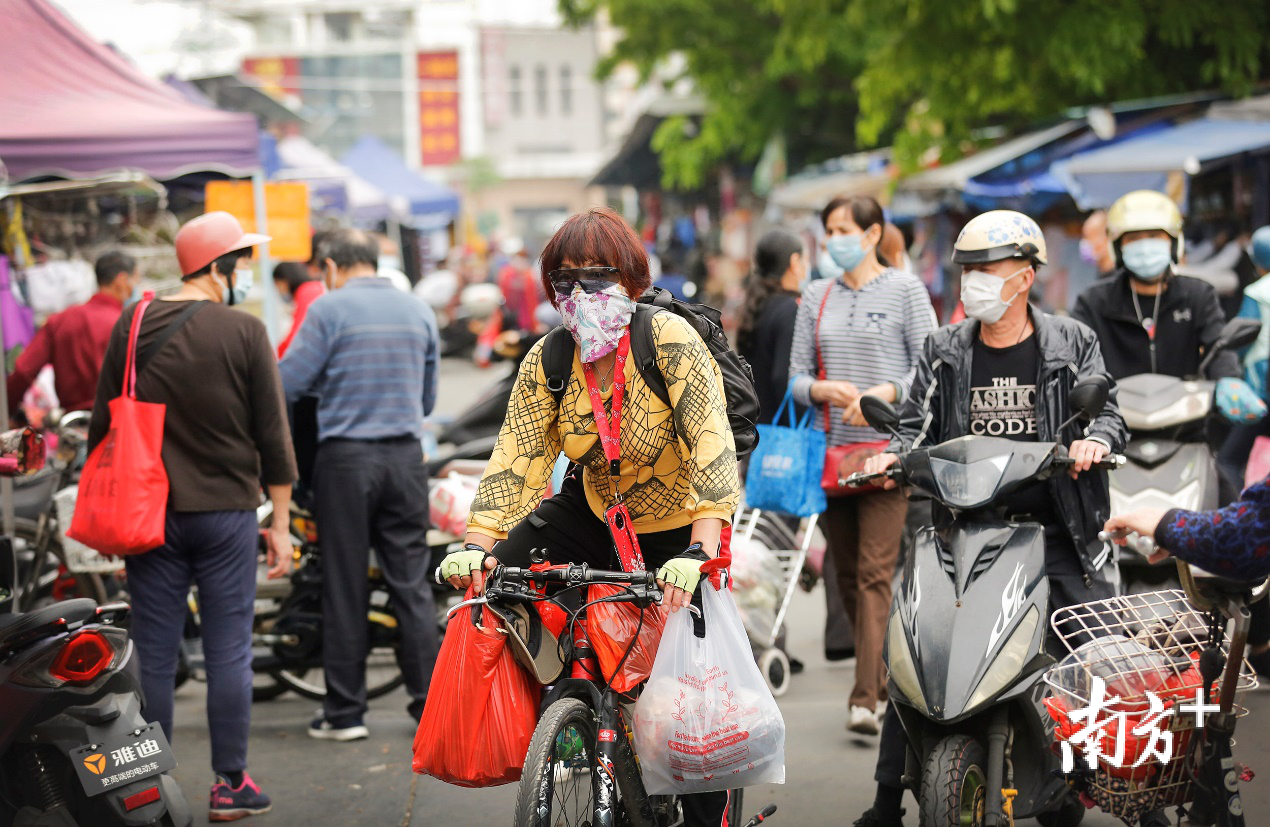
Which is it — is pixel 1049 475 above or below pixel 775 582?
above

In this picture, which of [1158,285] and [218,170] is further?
[218,170]

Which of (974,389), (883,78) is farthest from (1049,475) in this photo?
(883,78)

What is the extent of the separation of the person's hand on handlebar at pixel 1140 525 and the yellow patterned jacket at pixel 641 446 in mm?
945

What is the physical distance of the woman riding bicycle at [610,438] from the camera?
3639 millimetres

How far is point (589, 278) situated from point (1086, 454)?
153cm

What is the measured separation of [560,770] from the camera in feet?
11.3

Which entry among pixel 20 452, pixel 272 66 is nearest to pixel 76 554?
pixel 20 452

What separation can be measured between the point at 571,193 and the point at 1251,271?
8105 centimetres

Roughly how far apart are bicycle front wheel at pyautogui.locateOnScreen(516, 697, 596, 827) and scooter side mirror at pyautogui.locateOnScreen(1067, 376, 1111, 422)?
5.43 feet

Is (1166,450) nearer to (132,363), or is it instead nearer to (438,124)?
(132,363)

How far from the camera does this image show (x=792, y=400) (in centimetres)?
627

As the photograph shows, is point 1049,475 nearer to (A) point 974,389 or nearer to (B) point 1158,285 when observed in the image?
(A) point 974,389

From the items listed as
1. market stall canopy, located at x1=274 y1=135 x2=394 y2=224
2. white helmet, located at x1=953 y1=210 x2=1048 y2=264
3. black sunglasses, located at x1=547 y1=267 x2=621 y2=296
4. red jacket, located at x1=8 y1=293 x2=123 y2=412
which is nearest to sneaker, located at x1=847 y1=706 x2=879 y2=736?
white helmet, located at x1=953 y1=210 x2=1048 y2=264

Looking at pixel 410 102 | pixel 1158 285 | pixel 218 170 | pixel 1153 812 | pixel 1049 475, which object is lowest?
pixel 1153 812
